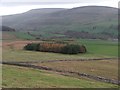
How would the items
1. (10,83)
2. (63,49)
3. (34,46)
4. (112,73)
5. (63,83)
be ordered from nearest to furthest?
(10,83), (63,83), (112,73), (63,49), (34,46)

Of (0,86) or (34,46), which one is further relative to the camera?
(34,46)

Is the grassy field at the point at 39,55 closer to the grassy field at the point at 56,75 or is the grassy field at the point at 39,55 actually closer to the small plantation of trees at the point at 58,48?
the grassy field at the point at 56,75

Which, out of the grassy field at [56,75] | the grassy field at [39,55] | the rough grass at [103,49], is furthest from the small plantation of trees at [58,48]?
the grassy field at [56,75]

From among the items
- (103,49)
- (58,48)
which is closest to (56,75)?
(58,48)

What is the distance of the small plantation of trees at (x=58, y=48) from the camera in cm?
9456

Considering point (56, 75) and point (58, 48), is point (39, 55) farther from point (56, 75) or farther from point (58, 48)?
point (56, 75)

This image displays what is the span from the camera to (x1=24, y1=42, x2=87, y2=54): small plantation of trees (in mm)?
94562

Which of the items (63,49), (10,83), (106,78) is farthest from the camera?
(63,49)

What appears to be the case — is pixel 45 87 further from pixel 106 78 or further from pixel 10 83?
pixel 106 78

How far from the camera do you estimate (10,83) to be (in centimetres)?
2966

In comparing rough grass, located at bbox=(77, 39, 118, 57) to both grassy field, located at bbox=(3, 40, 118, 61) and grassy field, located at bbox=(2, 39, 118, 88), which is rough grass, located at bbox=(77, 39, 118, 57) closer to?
grassy field, located at bbox=(3, 40, 118, 61)

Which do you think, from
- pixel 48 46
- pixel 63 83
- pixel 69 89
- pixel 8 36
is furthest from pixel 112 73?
pixel 8 36

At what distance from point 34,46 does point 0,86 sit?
248 feet

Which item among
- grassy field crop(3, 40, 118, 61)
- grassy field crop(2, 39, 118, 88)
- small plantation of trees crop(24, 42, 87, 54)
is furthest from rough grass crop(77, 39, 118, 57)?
grassy field crop(2, 39, 118, 88)
